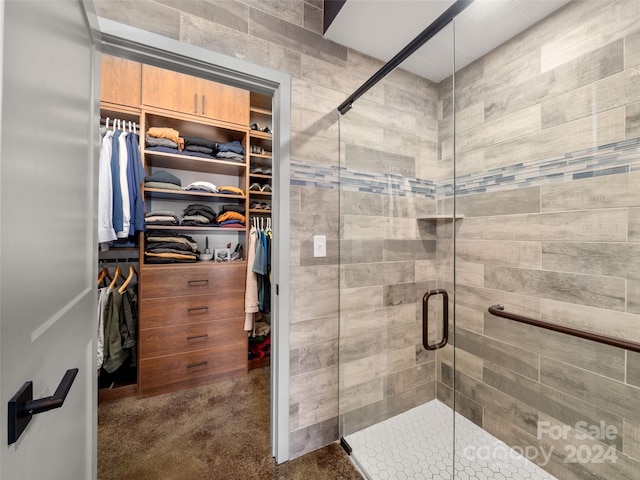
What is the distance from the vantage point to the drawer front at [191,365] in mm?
2035

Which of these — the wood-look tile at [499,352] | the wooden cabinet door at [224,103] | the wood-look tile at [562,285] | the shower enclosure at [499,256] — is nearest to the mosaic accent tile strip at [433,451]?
the shower enclosure at [499,256]

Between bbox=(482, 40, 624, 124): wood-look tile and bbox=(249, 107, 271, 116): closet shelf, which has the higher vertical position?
bbox=(249, 107, 271, 116): closet shelf

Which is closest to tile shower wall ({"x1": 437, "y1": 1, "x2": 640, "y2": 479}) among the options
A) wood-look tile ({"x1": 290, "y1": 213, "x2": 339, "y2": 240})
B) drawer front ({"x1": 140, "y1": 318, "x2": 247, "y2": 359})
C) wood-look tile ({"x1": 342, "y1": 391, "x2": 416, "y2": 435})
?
wood-look tile ({"x1": 342, "y1": 391, "x2": 416, "y2": 435})

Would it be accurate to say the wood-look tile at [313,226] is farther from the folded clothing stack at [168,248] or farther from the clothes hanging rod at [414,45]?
the folded clothing stack at [168,248]

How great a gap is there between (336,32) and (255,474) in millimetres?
2388

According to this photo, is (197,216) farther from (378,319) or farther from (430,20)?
(430,20)

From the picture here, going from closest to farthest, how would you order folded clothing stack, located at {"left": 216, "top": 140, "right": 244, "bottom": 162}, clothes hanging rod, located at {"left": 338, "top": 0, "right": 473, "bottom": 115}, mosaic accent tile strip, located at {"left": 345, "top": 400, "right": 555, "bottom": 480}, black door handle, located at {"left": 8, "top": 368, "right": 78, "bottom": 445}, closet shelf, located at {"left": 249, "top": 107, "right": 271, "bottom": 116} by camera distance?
1. black door handle, located at {"left": 8, "top": 368, "right": 78, "bottom": 445}
2. clothes hanging rod, located at {"left": 338, "top": 0, "right": 473, "bottom": 115}
3. mosaic accent tile strip, located at {"left": 345, "top": 400, "right": 555, "bottom": 480}
4. folded clothing stack, located at {"left": 216, "top": 140, "right": 244, "bottom": 162}
5. closet shelf, located at {"left": 249, "top": 107, "right": 271, "bottom": 116}

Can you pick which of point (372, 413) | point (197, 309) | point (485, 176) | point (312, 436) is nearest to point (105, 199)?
point (197, 309)

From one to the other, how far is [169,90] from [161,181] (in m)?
0.71

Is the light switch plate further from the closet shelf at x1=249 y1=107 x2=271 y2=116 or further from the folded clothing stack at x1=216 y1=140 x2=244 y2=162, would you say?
the closet shelf at x1=249 y1=107 x2=271 y2=116

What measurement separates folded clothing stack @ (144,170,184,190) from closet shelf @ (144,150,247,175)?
0.14m

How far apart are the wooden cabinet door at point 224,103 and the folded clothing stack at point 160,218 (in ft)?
2.89

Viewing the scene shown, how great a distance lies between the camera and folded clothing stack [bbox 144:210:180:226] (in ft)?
7.07

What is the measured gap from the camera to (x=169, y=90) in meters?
2.10
